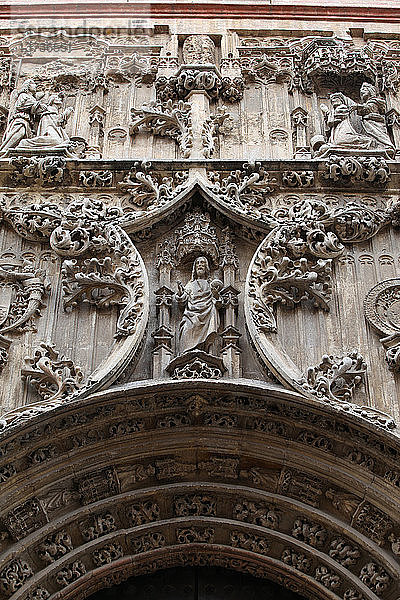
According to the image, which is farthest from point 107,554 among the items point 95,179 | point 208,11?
point 208,11

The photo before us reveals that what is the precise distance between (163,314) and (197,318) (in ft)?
1.28

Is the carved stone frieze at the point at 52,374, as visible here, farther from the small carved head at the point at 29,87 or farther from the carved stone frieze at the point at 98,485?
the small carved head at the point at 29,87

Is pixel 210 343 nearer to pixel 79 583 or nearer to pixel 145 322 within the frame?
pixel 145 322

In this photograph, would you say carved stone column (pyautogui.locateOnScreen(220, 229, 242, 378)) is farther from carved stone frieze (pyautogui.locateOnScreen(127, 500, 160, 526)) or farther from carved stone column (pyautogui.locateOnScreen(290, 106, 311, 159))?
carved stone column (pyautogui.locateOnScreen(290, 106, 311, 159))

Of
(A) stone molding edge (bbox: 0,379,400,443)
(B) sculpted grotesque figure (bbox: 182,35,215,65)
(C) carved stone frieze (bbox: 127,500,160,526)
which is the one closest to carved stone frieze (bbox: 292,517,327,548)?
(A) stone molding edge (bbox: 0,379,400,443)

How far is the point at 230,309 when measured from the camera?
957 cm

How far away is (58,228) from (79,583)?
3.54 metres

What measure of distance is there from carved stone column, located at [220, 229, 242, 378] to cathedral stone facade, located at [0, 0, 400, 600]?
0.09ft

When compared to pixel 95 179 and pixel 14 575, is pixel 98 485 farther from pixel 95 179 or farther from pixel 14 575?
pixel 95 179

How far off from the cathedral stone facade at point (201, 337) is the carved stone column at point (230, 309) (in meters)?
0.03

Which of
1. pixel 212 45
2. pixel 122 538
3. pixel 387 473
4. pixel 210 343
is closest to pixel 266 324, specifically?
pixel 210 343

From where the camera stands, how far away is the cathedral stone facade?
8602mm

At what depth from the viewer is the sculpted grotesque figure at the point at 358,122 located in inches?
436

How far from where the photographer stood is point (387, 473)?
8.56 m
